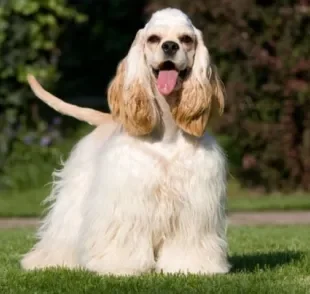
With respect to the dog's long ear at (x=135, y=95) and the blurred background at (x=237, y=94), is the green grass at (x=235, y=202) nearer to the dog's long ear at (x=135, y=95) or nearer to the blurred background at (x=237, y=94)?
the blurred background at (x=237, y=94)

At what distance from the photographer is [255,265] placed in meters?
8.12

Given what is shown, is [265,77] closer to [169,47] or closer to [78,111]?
[78,111]

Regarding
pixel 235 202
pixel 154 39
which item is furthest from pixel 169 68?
pixel 235 202

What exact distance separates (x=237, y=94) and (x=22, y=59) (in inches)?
135

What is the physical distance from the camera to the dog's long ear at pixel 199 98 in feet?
23.7

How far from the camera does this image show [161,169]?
716 cm

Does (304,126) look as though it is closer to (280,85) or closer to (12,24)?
(280,85)

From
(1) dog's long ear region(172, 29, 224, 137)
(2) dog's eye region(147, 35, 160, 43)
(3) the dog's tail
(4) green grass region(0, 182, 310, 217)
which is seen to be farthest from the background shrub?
(2) dog's eye region(147, 35, 160, 43)

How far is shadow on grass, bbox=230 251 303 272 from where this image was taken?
796 centimetres

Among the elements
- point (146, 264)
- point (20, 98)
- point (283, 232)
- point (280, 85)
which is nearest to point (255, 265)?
point (146, 264)

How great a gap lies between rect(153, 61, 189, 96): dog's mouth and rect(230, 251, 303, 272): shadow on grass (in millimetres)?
1411

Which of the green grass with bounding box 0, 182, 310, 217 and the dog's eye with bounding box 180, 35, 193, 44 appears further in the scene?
the green grass with bounding box 0, 182, 310, 217

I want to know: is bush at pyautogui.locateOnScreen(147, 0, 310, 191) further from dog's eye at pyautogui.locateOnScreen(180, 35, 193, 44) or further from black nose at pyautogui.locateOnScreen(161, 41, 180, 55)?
black nose at pyautogui.locateOnScreen(161, 41, 180, 55)

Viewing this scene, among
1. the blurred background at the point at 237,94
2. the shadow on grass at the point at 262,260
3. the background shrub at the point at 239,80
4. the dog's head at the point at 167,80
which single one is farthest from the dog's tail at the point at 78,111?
the background shrub at the point at 239,80
